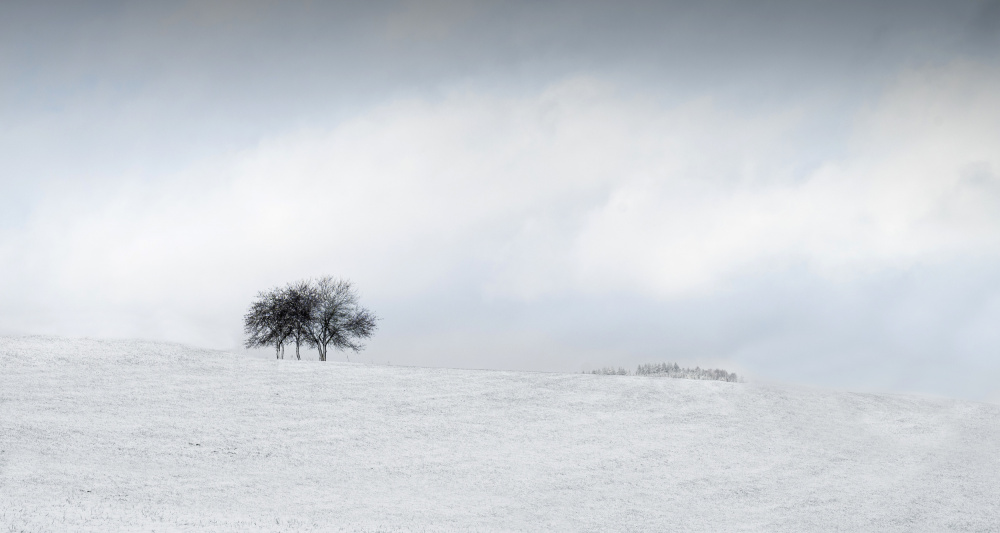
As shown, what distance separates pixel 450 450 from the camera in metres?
26.0

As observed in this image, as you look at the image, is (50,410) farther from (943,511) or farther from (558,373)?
(943,511)

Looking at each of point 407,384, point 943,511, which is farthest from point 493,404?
point 943,511

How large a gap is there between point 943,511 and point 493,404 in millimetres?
17382

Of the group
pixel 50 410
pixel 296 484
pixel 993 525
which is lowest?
pixel 993 525

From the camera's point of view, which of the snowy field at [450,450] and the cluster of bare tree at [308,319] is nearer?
the snowy field at [450,450]

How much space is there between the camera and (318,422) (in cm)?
2788

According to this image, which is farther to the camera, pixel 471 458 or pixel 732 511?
pixel 471 458

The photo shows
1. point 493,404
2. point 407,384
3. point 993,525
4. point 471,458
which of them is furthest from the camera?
point 407,384

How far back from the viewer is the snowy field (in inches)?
808

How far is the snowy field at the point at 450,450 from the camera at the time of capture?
20.5m

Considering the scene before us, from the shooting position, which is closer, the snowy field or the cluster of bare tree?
the snowy field

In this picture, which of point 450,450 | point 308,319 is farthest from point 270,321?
point 450,450

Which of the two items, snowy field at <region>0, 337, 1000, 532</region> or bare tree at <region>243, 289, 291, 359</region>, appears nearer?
snowy field at <region>0, 337, 1000, 532</region>

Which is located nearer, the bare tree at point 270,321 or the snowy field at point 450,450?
the snowy field at point 450,450
